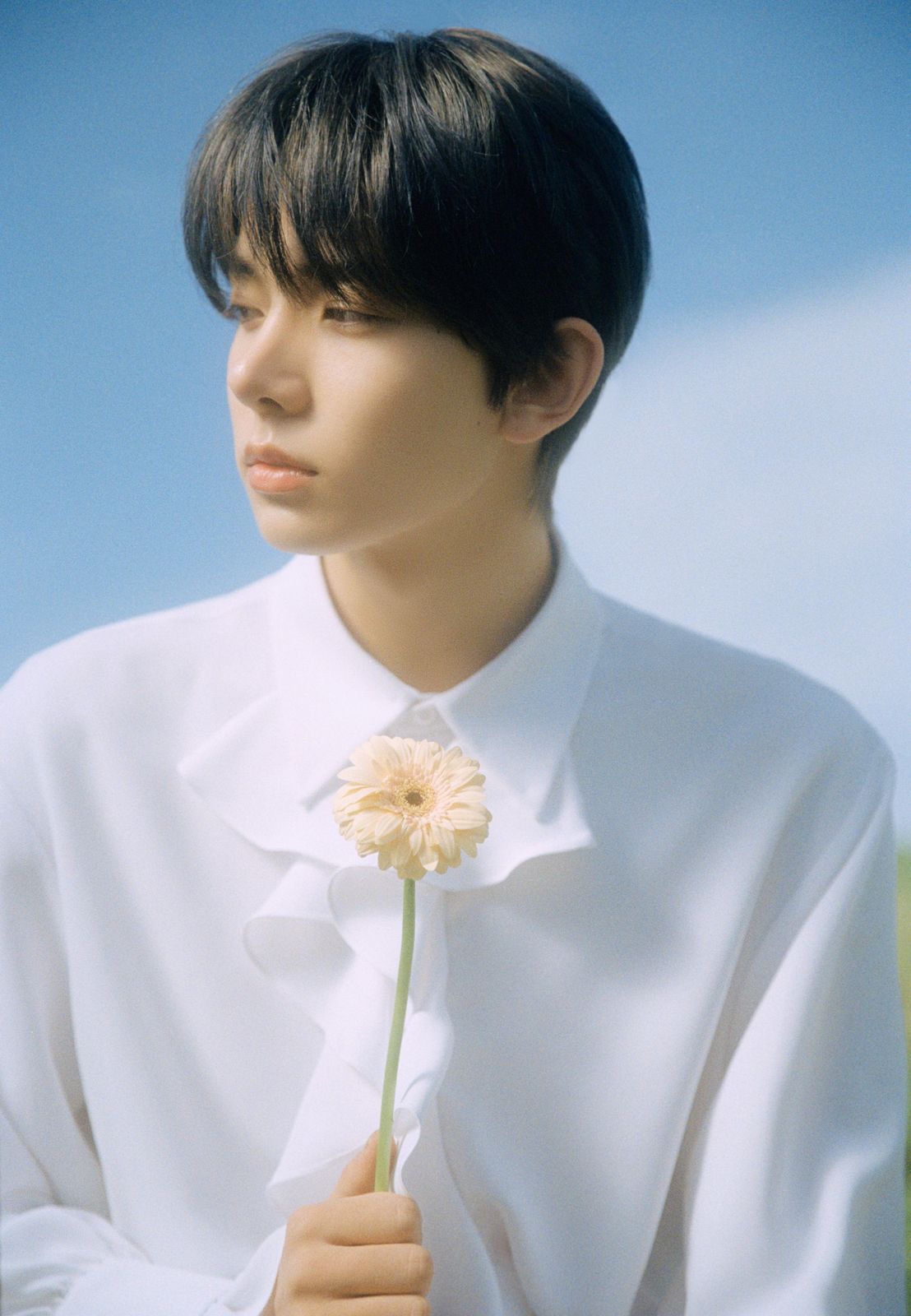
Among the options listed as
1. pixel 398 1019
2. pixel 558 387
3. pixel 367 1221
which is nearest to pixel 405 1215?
pixel 367 1221

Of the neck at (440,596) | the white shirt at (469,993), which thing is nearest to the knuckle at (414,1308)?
the white shirt at (469,993)

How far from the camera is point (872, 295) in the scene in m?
1.34

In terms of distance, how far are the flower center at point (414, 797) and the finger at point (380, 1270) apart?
0.26 m

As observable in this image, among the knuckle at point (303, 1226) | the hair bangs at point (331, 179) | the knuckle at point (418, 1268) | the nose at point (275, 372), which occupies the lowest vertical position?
the knuckle at point (418, 1268)

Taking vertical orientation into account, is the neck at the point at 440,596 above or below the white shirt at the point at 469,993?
above

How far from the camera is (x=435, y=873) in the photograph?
88cm

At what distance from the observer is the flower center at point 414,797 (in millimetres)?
665

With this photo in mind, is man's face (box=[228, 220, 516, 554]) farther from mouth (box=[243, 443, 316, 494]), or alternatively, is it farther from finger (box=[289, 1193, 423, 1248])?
finger (box=[289, 1193, 423, 1248])

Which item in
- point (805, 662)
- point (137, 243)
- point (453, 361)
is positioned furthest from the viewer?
point (805, 662)

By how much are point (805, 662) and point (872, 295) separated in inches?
14.5

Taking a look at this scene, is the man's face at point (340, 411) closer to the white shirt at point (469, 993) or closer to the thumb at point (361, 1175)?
the white shirt at point (469, 993)

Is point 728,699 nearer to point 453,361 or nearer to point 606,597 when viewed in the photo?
point 606,597

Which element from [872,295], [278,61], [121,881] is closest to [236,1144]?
[121,881]

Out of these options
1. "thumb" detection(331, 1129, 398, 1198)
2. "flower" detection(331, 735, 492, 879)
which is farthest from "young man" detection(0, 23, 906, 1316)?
"flower" detection(331, 735, 492, 879)
